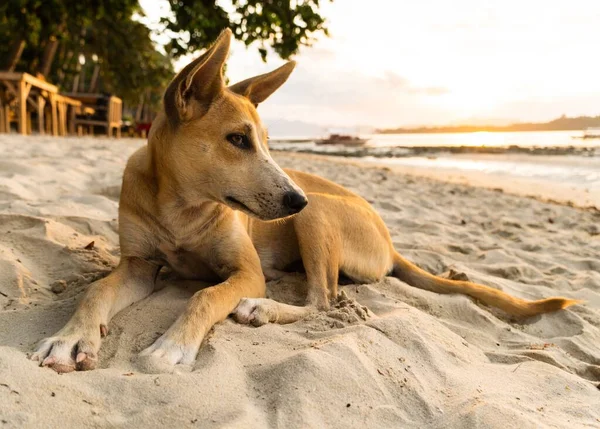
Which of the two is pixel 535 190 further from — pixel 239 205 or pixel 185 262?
pixel 239 205

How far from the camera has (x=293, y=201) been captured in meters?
→ 2.86

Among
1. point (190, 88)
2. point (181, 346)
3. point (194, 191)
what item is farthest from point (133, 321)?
point (190, 88)

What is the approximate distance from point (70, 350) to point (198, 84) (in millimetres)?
1530

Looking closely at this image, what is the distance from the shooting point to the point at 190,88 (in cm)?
293

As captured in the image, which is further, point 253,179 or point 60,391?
point 253,179

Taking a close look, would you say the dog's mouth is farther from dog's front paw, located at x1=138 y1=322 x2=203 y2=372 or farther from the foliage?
the foliage

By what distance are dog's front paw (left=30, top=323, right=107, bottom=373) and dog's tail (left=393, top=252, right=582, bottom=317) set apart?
2.25 metres

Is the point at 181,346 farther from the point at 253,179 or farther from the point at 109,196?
the point at 109,196

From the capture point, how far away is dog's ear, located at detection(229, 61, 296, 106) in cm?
345

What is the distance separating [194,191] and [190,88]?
1.85 feet

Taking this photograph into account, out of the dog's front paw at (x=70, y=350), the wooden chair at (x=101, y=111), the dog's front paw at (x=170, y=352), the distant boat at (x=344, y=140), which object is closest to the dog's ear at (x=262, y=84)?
the dog's front paw at (x=170, y=352)

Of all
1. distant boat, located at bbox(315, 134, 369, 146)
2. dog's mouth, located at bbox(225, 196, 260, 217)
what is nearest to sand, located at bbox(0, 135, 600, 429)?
dog's mouth, located at bbox(225, 196, 260, 217)

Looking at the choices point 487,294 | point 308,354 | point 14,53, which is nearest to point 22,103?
point 14,53

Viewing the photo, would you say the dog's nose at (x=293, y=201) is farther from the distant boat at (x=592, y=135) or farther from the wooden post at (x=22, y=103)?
the distant boat at (x=592, y=135)
